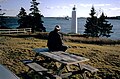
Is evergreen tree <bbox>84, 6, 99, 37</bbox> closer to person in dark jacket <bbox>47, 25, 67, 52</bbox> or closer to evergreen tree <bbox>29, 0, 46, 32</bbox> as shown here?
evergreen tree <bbox>29, 0, 46, 32</bbox>

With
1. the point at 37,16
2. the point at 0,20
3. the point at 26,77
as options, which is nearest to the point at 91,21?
the point at 37,16

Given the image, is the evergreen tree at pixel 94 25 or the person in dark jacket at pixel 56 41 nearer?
the person in dark jacket at pixel 56 41

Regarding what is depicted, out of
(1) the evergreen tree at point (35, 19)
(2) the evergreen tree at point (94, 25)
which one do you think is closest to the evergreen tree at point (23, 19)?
(1) the evergreen tree at point (35, 19)

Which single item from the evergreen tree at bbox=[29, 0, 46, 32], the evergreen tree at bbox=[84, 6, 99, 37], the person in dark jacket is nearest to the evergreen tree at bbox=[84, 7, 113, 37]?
the evergreen tree at bbox=[84, 6, 99, 37]

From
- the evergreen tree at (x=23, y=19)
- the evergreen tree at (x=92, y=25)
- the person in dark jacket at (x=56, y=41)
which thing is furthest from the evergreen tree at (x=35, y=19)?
the person in dark jacket at (x=56, y=41)

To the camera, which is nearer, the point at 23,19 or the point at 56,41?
the point at 56,41

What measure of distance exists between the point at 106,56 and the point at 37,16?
142 ft

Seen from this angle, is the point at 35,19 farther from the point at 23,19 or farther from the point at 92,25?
the point at 92,25

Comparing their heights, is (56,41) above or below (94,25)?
above

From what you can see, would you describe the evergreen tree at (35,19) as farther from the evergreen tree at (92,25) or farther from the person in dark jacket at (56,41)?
the person in dark jacket at (56,41)

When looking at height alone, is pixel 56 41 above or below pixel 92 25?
above

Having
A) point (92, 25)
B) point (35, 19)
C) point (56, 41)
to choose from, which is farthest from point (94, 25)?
point (56, 41)

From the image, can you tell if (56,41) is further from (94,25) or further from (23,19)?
(94,25)

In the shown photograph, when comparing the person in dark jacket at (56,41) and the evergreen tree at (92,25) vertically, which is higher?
the person in dark jacket at (56,41)
